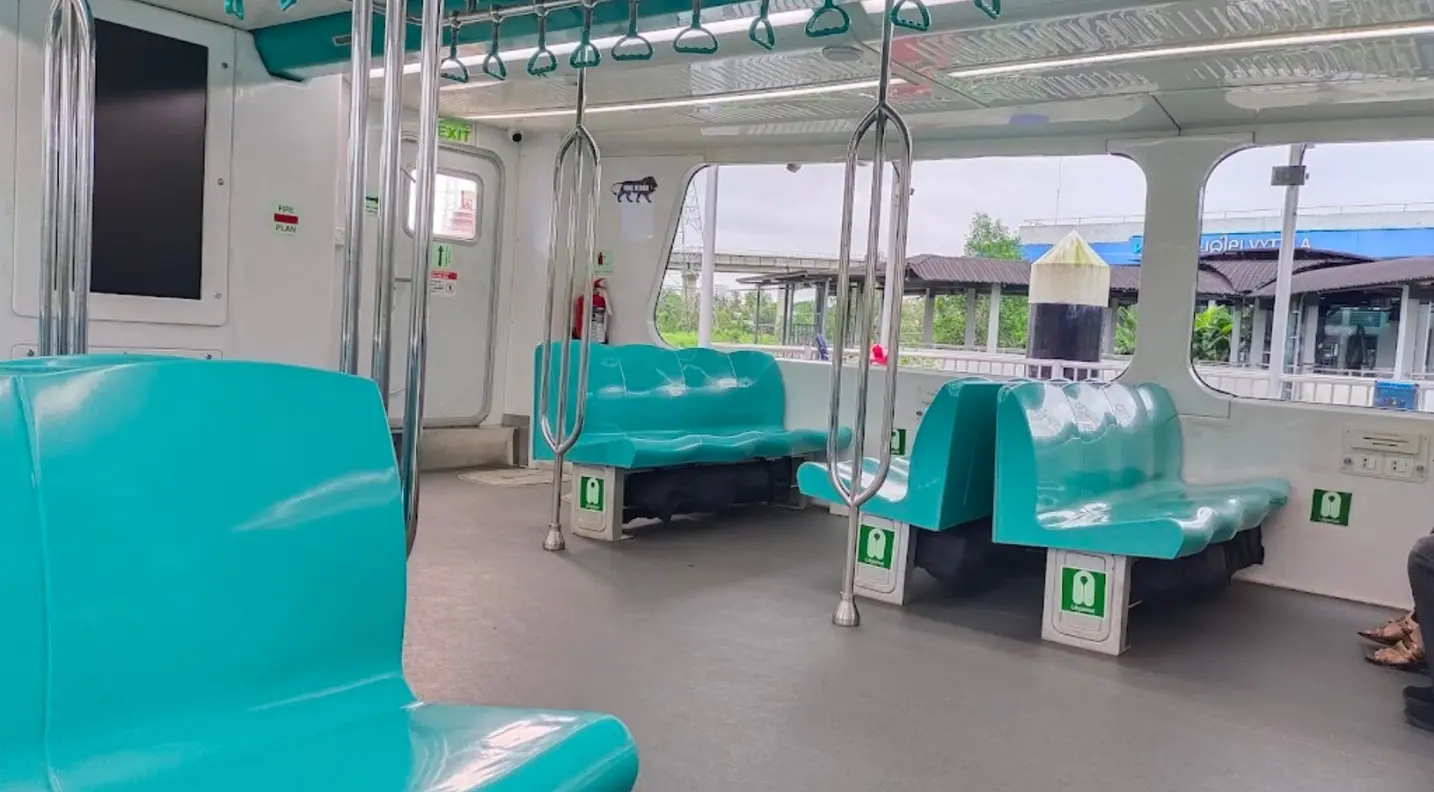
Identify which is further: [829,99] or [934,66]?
[829,99]

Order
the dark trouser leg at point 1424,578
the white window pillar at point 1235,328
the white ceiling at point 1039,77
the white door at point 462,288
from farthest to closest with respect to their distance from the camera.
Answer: the white door at point 462,288 → the white window pillar at point 1235,328 → the white ceiling at point 1039,77 → the dark trouser leg at point 1424,578

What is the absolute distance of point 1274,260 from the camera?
521 cm

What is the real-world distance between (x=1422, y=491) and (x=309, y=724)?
16.1 ft

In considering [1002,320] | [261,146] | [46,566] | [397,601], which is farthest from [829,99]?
[46,566]

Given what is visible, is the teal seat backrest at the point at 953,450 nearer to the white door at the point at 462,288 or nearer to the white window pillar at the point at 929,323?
the white window pillar at the point at 929,323

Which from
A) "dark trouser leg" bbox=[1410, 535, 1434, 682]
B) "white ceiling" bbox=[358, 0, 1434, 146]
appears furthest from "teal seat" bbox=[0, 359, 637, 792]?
"white ceiling" bbox=[358, 0, 1434, 146]

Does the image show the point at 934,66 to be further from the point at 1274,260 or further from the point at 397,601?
the point at 397,601

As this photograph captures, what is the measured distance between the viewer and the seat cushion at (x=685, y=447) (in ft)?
16.1

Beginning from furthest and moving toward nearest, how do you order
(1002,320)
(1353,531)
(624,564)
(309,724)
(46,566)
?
(1002,320) → (1353,531) → (624,564) → (309,724) → (46,566)

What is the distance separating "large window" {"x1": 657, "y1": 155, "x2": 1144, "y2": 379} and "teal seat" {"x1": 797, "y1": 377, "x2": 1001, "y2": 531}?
3.75ft

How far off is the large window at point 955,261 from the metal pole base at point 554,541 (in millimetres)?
1959

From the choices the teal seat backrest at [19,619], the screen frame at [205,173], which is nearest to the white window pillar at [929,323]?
the screen frame at [205,173]

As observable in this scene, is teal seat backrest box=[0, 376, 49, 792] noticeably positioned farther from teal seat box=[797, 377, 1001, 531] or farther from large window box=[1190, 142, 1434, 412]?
large window box=[1190, 142, 1434, 412]

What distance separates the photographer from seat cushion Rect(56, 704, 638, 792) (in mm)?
1284
